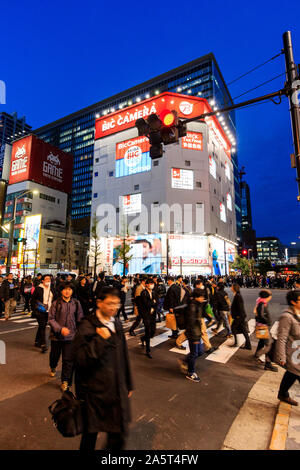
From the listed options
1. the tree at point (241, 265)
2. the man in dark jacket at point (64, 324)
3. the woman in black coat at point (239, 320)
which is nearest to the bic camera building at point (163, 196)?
the tree at point (241, 265)

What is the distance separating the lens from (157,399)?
13.4ft

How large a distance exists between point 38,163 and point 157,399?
7359 cm

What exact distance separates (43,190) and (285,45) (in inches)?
2853

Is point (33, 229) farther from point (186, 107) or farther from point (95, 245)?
point (186, 107)

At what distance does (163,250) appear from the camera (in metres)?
44.3

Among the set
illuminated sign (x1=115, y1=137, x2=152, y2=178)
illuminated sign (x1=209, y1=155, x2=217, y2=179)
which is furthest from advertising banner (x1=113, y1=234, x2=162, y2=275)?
illuminated sign (x1=209, y1=155, x2=217, y2=179)

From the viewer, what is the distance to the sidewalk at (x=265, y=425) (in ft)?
9.58

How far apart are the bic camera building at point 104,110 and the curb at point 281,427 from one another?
2974 inches

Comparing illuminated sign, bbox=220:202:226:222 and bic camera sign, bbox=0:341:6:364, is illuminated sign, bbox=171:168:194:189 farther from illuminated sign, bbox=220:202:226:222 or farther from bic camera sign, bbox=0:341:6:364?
bic camera sign, bbox=0:341:6:364

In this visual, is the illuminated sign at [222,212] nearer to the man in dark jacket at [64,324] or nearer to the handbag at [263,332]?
the handbag at [263,332]

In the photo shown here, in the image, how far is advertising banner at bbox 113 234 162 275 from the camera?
145ft

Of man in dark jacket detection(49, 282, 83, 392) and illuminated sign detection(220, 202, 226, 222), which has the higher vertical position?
illuminated sign detection(220, 202, 226, 222)

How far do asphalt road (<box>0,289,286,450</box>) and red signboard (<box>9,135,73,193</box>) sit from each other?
6795 cm
